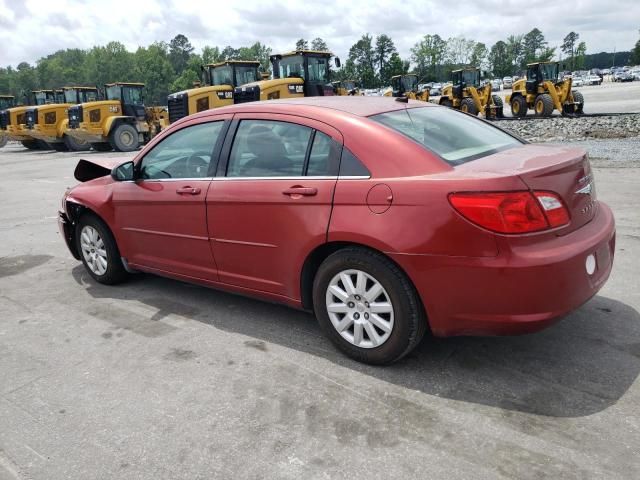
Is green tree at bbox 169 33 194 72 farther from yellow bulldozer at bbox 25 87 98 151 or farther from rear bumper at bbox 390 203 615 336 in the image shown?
rear bumper at bbox 390 203 615 336

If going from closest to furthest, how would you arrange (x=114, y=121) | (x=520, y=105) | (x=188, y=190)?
(x=188, y=190) → (x=114, y=121) → (x=520, y=105)

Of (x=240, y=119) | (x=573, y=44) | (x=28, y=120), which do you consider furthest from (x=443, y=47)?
(x=240, y=119)

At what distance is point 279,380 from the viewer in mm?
3223

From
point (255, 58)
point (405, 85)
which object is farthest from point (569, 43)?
point (405, 85)

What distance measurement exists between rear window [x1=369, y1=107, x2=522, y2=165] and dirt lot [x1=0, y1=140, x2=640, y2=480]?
4.02ft

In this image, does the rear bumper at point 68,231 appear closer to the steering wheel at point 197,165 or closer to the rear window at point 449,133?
the steering wheel at point 197,165

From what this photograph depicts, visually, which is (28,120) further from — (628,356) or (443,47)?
(443,47)

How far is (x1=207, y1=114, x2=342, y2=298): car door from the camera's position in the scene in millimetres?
3346

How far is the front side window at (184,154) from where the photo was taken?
4059mm

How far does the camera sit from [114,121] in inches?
867

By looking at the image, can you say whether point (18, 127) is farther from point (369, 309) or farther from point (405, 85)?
point (369, 309)

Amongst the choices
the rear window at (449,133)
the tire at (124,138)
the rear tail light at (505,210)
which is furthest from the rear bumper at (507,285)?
the tire at (124,138)

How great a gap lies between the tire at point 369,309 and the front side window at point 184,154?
1.31 m

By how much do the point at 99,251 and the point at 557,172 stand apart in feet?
12.9
